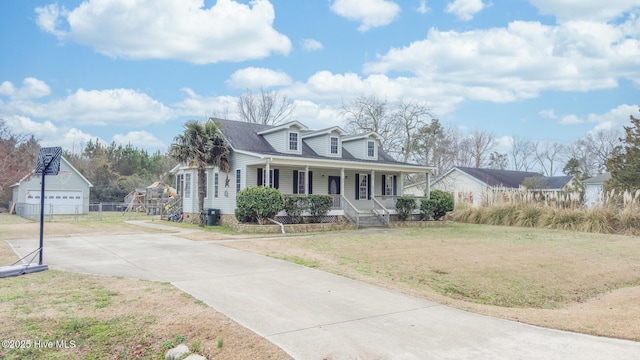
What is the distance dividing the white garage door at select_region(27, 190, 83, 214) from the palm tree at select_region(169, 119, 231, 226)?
20586mm

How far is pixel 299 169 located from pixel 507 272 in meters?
14.4

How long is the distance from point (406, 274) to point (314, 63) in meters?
20.9

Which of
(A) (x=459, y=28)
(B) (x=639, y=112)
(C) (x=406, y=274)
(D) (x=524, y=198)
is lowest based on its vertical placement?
Result: (C) (x=406, y=274)

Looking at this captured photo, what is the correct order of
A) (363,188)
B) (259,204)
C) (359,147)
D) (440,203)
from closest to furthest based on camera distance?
(259,204) < (440,203) < (363,188) < (359,147)

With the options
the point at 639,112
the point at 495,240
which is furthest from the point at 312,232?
the point at 639,112

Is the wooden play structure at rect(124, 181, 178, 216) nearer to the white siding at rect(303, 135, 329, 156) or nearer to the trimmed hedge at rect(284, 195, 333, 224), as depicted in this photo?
the white siding at rect(303, 135, 329, 156)

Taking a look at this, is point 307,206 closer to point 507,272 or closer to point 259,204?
point 259,204

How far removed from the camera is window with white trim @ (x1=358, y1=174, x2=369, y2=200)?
26388 mm

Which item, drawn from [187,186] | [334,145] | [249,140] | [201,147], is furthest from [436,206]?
[187,186]

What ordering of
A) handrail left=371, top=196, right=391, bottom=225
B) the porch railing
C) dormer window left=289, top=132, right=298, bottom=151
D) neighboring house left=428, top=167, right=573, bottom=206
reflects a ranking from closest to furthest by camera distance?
the porch railing
handrail left=371, top=196, right=391, bottom=225
dormer window left=289, top=132, right=298, bottom=151
neighboring house left=428, top=167, right=573, bottom=206

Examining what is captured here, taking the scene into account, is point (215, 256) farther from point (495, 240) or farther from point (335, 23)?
point (335, 23)

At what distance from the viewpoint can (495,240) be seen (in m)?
16.4

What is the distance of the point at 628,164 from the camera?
82.1 ft

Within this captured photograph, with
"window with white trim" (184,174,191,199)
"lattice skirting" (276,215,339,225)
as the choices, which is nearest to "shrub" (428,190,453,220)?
"lattice skirting" (276,215,339,225)
